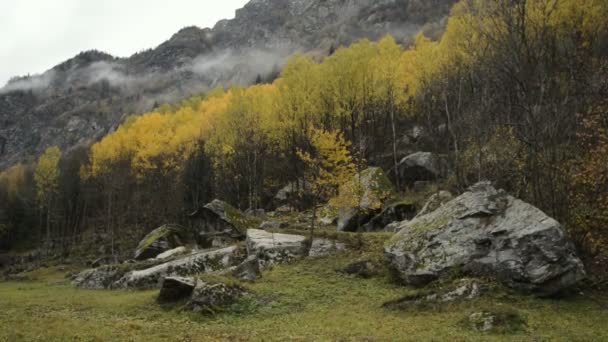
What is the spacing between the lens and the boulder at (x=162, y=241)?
140 ft

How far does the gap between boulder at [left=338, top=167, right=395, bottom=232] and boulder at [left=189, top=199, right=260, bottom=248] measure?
9551 mm

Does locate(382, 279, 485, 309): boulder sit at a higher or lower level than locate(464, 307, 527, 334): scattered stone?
lower

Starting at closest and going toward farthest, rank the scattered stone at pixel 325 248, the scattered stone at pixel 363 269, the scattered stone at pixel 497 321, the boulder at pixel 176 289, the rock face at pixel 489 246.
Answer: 1. the scattered stone at pixel 497 321
2. the rock face at pixel 489 246
3. the boulder at pixel 176 289
4. the scattered stone at pixel 363 269
5. the scattered stone at pixel 325 248

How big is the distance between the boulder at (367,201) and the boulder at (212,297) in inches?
612

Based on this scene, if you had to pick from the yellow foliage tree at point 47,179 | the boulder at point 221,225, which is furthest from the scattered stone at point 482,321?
the yellow foliage tree at point 47,179

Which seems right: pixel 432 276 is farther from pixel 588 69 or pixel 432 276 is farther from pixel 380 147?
pixel 380 147

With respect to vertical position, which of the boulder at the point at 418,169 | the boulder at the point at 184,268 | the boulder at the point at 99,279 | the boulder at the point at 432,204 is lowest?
the boulder at the point at 99,279

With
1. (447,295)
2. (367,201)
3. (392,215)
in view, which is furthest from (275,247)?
(447,295)

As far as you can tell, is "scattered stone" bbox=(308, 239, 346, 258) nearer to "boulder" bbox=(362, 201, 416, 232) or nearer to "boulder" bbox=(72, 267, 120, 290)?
"boulder" bbox=(362, 201, 416, 232)

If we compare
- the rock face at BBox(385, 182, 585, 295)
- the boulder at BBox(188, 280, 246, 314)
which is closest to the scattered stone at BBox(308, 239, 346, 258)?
the rock face at BBox(385, 182, 585, 295)

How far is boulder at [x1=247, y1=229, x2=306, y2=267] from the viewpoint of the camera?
1121 inches

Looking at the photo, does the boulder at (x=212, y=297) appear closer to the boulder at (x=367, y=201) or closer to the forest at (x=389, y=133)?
the forest at (x=389, y=133)

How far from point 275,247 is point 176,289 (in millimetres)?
8932

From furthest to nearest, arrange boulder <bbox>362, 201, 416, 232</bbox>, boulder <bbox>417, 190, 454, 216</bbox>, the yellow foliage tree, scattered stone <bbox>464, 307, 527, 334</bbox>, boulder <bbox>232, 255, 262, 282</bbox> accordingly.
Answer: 1. the yellow foliage tree
2. boulder <bbox>362, 201, 416, 232</bbox>
3. boulder <bbox>417, 190, 454, 216</bbox>
4. boulder <bbox>232, 255, 262, 282</bbox>
5. scattered stone <bbox>464, 307, 527, 334</bbox>
